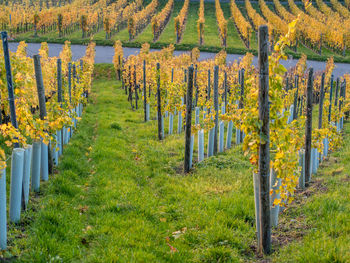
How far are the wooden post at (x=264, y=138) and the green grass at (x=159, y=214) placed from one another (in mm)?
352

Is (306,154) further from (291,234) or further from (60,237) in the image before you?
(60,237)

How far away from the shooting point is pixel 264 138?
4.57 meters

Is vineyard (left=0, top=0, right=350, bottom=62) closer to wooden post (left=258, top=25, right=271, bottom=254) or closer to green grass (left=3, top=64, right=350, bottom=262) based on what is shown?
Answer: green grass (left=3, top=64, right=350, bottom=262)

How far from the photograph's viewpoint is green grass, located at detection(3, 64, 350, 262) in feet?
15.8

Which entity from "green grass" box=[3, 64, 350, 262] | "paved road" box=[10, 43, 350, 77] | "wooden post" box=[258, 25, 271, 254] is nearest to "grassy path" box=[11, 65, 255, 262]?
"green grass" box=[3, 64, 350, 262]

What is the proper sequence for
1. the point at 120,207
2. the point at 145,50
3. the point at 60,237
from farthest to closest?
1. the point at 145,50
2. the point at 120,207
3. the point at 60,237

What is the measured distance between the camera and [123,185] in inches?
298

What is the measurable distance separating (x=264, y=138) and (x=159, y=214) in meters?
2.73

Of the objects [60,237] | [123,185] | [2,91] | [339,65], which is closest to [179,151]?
[123,185]

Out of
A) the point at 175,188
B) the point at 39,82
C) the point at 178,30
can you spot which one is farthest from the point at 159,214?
the point at 178,30

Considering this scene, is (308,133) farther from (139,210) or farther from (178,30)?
(178,30)

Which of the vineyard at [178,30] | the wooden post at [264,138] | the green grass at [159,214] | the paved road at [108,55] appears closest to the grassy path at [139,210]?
the green grass at [159,214]

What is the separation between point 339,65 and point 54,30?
50786 millimetres

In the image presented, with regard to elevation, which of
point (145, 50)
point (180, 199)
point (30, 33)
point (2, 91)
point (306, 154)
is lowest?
point (180, 199)
